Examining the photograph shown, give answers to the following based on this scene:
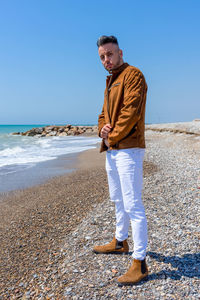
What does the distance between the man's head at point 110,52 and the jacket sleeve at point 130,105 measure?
0.31 metres

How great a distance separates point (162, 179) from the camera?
7.89 metres

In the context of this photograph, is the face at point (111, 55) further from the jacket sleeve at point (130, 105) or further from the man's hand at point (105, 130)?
the man's hand at point (105, 130)

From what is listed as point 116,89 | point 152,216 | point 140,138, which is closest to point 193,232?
point 152,216

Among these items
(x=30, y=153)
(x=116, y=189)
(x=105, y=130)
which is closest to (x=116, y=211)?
(x=116, y=189)

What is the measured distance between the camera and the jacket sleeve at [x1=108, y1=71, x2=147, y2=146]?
269cm

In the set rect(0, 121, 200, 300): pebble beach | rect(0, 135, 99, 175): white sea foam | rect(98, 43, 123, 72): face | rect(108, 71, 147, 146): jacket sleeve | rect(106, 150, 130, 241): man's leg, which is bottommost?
rect(0, 121, 200, 300): pebble beach

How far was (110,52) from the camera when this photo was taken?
9.67ft

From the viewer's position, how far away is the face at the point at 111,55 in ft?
9.59

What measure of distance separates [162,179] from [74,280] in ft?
17.5

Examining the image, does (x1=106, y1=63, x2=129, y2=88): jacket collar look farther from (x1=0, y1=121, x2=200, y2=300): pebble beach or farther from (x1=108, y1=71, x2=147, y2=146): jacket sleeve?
(x1=0, y1=121, x2=200, y2=300): pebble beach

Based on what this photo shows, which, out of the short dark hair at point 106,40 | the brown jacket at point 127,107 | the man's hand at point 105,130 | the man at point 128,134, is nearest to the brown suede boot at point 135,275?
the man at point 128,134

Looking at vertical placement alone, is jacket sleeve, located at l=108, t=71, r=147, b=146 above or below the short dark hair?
below

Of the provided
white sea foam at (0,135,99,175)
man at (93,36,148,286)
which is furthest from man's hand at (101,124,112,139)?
white sea foam at (0,135,99,175)

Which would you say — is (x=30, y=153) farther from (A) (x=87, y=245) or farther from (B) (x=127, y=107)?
(B) (x=127, y=107)
